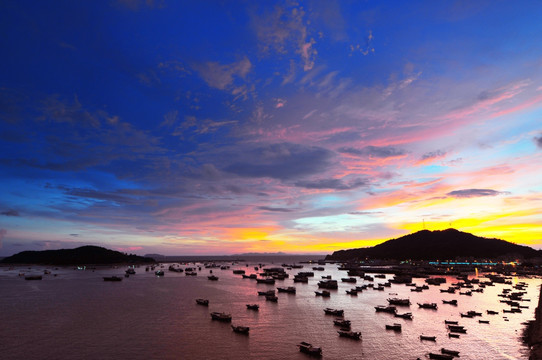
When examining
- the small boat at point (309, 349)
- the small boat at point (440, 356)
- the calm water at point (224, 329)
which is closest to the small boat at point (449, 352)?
the calm water at point (224, 329)

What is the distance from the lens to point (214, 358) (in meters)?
42.8

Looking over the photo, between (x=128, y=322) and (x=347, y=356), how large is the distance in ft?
144

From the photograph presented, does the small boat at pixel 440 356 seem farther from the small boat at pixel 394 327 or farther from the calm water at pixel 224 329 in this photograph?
the small boat at pixel 394 327

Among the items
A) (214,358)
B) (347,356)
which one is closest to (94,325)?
(214,358)

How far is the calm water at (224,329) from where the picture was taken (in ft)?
148

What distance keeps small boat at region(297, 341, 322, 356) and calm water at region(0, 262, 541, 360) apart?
894mm

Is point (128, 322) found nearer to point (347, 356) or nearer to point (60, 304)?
point (60, 304)

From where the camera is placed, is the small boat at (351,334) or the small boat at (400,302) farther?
the small boat at (400,302)

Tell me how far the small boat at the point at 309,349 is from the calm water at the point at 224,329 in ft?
2.93

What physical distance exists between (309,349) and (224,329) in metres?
20.0

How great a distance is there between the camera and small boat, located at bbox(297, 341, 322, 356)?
43.5 m

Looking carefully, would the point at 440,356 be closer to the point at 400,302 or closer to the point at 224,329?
the point at 224,329

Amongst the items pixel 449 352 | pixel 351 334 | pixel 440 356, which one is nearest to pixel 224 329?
pixel 351 334

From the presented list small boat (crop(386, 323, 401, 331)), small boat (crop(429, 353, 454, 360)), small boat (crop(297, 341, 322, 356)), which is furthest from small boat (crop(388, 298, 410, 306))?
small boat (crop(297, 341, 322, 356))
